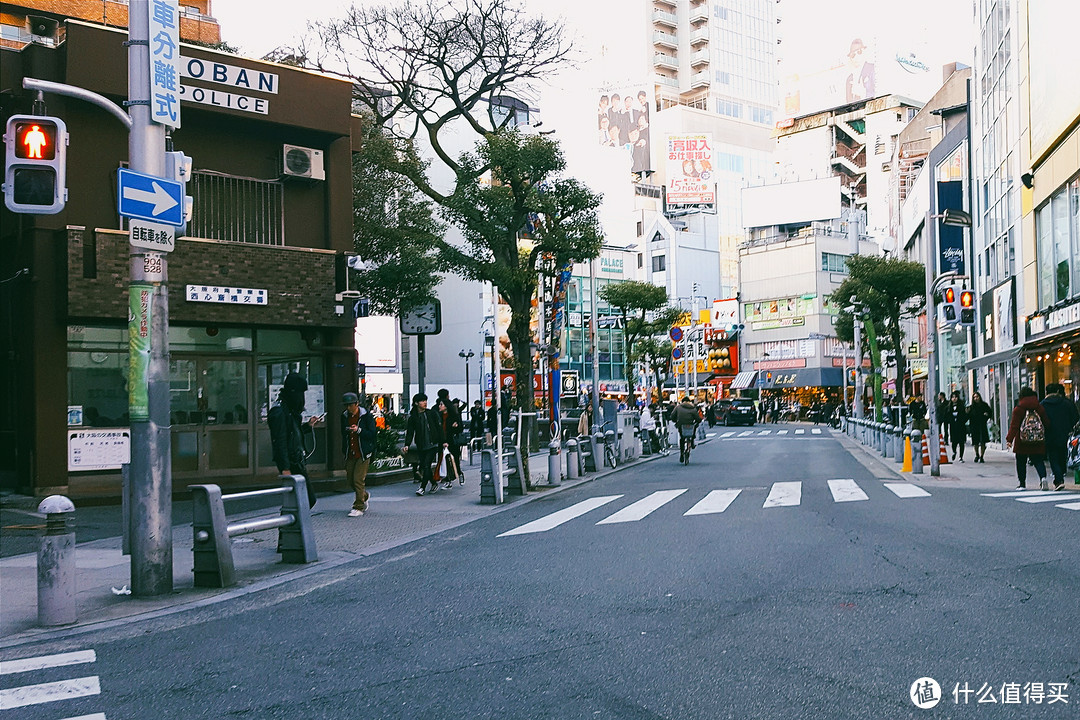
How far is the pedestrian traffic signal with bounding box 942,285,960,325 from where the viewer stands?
22438mm

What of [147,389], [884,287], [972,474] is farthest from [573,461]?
[884,287]

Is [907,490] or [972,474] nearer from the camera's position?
[907,490]

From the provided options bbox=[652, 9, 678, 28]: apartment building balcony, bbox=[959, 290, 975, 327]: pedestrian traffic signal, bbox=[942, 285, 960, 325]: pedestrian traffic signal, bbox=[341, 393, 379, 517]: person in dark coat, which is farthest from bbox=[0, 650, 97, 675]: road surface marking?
bbox=[652, 9, 678, 28]: apartment building balcony

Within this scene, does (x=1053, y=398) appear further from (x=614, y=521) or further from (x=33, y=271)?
(x=33, y=271)

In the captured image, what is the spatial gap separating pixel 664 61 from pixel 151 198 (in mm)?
125100

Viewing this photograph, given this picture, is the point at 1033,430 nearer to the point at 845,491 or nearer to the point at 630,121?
the point at 845,491

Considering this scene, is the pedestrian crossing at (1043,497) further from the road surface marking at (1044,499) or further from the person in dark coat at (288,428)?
the person in dark coat at (288,428)

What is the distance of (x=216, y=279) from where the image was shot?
1841 centimetres

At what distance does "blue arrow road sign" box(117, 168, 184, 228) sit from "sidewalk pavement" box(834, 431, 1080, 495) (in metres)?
14.5

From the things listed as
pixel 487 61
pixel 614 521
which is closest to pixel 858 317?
pixel 487 61

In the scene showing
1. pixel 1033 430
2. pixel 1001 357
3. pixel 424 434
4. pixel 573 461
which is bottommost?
pixel 573 461

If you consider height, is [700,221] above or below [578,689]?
above

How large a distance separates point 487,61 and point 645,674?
25549mm

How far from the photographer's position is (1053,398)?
1714cm
